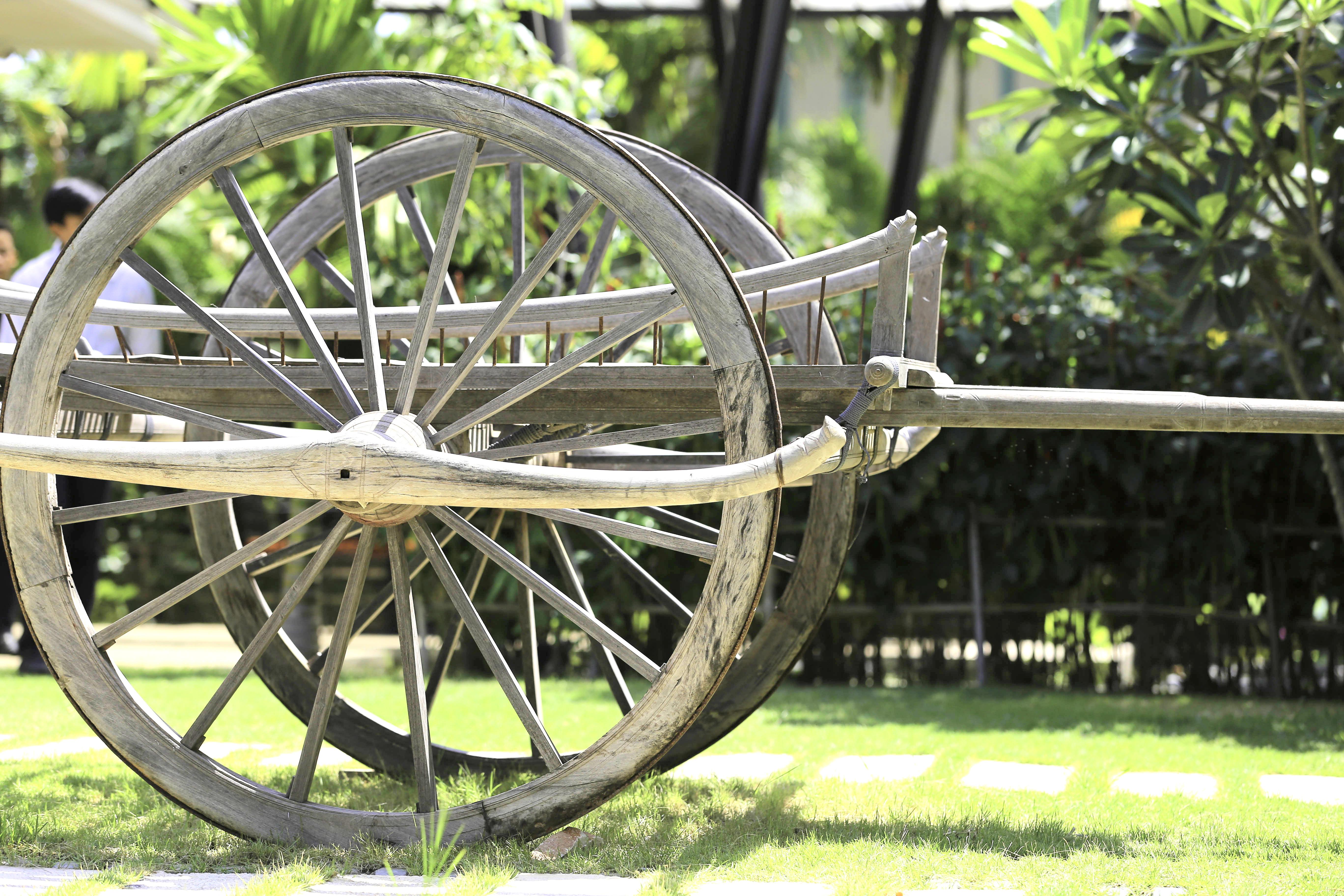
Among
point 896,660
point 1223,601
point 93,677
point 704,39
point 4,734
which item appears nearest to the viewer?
point 93,677

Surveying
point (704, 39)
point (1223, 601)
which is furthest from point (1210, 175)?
point (704, 39)

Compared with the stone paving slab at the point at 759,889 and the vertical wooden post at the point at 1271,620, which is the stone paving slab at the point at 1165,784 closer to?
the stone paving slab at the point at 759,889

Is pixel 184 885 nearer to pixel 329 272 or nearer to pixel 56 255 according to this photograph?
pixel 329 272

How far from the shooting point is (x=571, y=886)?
2.21 meters

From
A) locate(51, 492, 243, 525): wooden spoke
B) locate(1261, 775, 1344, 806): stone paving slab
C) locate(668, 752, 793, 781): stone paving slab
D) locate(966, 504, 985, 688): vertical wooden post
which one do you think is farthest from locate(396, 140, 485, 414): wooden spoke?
locate(966, 504, 985, 688): vertical wooden post

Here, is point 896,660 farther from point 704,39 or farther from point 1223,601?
point 704,39

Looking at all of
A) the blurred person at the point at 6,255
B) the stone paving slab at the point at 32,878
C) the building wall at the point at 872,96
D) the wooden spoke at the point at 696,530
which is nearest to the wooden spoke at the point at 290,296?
the wooden spoke at the point at 696,530

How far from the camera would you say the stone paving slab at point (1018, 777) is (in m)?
3.09

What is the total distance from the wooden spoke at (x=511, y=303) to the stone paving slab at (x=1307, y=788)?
2219mm

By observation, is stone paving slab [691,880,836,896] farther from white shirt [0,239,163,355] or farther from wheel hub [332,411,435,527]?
white shirt [0,239,163,355]

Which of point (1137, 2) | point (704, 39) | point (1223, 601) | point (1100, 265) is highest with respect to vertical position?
point (704, 39)

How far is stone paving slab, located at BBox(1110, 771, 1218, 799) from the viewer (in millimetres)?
3016

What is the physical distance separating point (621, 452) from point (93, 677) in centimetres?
139

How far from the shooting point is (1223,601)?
4895 mm
